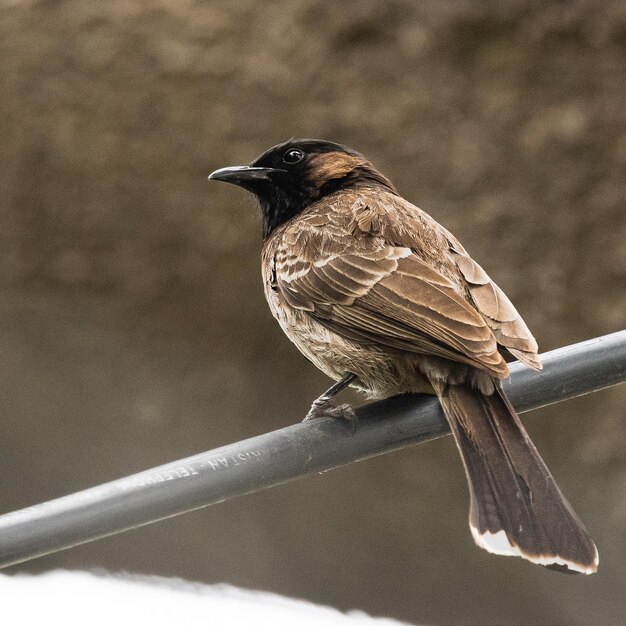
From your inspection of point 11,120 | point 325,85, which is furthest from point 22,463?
point 325,85

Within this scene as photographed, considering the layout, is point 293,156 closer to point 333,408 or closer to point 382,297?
point 382,297

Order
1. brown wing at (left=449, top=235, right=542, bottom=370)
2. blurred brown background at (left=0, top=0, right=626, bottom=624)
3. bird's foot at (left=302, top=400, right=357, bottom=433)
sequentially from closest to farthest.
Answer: bird's foot at (left=302, top=400, right=357, bottom=433), brown wing at (left=449, top=235, right=542, bottom=370), blurred brown background at (left=0, top=0, right=626, bottom=624)

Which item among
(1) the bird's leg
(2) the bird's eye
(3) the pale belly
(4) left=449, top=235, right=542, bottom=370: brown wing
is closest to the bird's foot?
(1) the bird's leg

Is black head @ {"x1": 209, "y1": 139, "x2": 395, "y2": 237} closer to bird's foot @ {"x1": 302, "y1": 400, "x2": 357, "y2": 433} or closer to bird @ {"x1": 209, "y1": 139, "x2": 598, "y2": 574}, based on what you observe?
bird @ {"x1": 209, "y1": 139, "x2": 598, "y2": 574}

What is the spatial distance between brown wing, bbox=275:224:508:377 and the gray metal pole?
14cm

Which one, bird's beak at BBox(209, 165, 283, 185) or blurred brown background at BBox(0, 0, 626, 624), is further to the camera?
blurred brown background at BBox(0, 0, 626, 624)

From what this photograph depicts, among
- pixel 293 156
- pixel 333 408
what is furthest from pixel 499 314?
pixel 293 156

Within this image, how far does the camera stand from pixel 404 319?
3.23 metres

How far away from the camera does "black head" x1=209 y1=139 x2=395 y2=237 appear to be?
4199mm

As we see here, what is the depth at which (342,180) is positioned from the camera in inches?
165

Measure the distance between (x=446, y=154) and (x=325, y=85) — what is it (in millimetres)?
618

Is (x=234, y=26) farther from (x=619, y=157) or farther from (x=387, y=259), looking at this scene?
(x=387, y=259)

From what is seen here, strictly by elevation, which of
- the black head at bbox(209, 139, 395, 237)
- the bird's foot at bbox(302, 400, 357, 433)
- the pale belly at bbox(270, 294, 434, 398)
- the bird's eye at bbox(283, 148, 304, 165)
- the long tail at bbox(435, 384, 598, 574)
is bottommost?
the long tail at bbox(435, 384, 598, 574)

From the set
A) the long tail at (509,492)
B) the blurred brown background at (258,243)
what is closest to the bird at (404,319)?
the long tail at (509,492)
